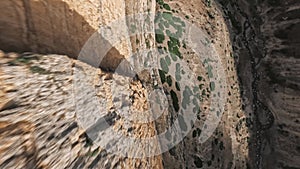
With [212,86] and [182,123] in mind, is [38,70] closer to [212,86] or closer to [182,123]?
[182,123]

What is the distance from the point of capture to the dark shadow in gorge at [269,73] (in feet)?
68.3

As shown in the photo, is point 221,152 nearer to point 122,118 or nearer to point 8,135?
point 122,118

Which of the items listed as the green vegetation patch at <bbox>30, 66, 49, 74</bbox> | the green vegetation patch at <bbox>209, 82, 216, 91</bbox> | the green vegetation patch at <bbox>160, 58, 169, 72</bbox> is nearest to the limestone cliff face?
the green vegetation patch at <bbox>30, 66, 49, 74</bbox>

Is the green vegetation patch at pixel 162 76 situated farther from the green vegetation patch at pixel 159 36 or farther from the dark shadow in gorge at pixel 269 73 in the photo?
the dark shadow in gorge at pixel 269 73

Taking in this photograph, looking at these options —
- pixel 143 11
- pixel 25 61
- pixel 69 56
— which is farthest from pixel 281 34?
pixel 25 61

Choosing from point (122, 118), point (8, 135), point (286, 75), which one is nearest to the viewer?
point (8, 135)

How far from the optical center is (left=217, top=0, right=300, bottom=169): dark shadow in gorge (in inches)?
819

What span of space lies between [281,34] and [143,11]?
522 inches

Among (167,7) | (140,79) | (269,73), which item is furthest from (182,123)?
(269,73)

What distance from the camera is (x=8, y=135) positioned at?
5633 mm

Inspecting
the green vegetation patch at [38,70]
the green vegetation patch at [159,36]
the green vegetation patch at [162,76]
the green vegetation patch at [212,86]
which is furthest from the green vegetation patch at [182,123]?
the green vegetation patch at [38,70]

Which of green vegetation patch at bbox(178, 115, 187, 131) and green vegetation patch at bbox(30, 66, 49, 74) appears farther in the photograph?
green vegetation patch at bbox(178, 115, 187, 131)

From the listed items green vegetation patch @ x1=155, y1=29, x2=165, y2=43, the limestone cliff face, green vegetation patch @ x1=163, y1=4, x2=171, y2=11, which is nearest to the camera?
the limestone cliff face

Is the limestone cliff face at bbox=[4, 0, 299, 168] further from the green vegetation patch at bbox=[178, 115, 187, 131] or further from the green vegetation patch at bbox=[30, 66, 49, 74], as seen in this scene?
the green vegetation patch at bbox=[178, 115, 187, 131]
